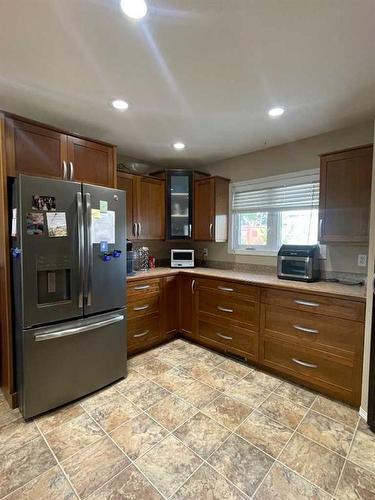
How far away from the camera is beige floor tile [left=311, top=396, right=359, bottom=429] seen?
1.85 m

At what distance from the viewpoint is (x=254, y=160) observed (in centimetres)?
326

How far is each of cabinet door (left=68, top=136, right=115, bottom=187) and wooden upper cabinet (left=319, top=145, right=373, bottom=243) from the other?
81.3 inches

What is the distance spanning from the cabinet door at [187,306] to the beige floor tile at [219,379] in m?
0.70

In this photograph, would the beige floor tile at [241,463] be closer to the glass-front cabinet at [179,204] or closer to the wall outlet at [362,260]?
the wall outlet at [362,260]

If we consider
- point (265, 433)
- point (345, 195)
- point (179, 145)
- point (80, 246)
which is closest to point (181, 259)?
point (179, 145)

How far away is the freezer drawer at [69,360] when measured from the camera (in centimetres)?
180

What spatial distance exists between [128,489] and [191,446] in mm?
442

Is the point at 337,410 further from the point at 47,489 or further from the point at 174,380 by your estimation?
the point at 47,489

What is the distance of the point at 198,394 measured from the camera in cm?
215

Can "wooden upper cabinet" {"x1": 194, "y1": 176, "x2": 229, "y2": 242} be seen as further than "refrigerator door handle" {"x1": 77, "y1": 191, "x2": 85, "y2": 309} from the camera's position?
Yes

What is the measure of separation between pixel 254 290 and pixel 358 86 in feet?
6.00

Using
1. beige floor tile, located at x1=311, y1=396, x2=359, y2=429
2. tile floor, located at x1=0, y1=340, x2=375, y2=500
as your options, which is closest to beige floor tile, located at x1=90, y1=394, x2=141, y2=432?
tile floor, located at x1=0, y1=340, x2=375, y2=500

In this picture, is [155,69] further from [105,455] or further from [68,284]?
[105,455]

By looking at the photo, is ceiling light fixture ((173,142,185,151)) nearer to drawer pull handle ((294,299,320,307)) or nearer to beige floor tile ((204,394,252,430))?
drawer pull handle ((294,299,320,307))
